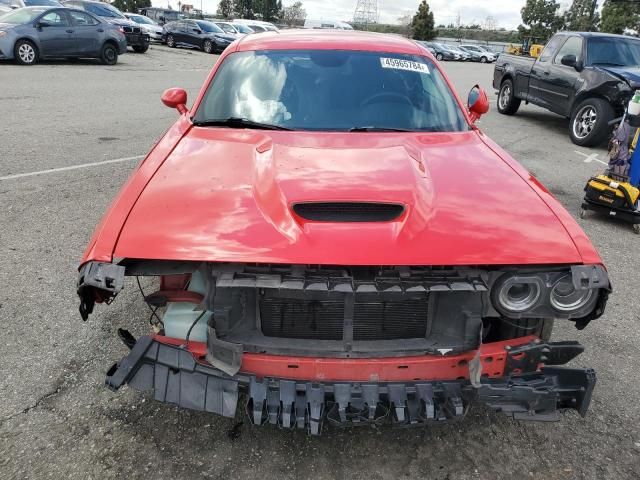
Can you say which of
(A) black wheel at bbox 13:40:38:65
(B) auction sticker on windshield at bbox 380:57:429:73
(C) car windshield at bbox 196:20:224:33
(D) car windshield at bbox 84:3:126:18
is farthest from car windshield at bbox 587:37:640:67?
(C) car windshield at bbox 196:20:224:33

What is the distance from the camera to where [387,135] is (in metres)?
2.92

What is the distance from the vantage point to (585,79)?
8.88 metres

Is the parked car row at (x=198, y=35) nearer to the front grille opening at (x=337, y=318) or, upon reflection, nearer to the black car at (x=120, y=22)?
the black car at (x=120, y=22)

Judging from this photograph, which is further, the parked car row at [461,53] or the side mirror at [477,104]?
the parked car row at [461,53]

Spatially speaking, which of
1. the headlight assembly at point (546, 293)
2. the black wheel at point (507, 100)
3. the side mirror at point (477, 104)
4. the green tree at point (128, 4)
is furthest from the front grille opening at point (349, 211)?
the green tree at point (128, 4)

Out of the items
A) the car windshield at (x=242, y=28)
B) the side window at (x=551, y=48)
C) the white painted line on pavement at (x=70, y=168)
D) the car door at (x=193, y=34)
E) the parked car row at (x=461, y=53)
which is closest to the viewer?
the white painted line on pavement at (x=70, y=168)

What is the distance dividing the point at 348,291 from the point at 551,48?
1047 cm

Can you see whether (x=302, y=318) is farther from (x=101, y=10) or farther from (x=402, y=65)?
(x=101, y=10)

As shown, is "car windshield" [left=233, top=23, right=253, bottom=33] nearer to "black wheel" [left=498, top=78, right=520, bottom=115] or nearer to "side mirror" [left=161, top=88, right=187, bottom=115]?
"black wheel" [left=498, top=78, right=520, bottom=115]

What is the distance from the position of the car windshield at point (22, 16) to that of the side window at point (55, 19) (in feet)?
0.49

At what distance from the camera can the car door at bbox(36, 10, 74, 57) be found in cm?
1338

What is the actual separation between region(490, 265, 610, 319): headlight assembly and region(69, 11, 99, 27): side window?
1531 cm

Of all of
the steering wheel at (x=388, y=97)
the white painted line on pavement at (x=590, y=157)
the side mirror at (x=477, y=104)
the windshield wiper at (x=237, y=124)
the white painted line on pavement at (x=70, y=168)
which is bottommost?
the white painted line on pavement at (x=590, y=157)

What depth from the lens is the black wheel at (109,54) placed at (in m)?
15.1
